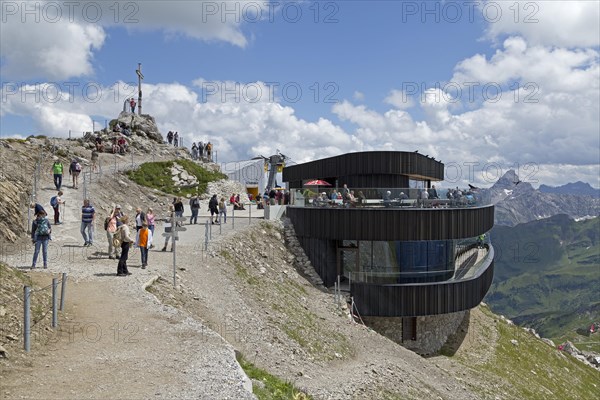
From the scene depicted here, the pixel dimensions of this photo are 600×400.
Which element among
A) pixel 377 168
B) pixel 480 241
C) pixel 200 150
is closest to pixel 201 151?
pixel 200 150

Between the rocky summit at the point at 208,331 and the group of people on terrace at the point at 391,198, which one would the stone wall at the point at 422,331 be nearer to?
the rocky summit at the point at 208,331

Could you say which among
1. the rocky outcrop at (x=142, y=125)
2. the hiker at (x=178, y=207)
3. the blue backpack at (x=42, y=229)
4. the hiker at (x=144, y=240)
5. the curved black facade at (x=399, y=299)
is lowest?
the curved black facade at (x=399, y=299)

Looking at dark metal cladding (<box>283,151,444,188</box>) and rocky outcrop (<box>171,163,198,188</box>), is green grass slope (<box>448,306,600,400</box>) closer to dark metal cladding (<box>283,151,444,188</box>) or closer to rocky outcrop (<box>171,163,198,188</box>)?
dark metal cladding (<box>283,151,444,188</box>)

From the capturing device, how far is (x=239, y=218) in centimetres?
3372

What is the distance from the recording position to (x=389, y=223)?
2709 cm

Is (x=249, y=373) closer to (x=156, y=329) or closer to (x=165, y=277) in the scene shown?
(x=156, y=329)

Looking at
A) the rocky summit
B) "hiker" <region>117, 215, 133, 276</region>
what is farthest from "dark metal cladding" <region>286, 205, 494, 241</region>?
"hiker" <region>117, 215, 133, 276</region>

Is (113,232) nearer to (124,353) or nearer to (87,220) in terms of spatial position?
(87,220)

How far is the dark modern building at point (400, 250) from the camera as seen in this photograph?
88.3ft

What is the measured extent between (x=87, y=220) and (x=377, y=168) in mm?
24235

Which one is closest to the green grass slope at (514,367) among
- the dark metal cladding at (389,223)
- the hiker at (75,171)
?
the dark metal cladding at (389,223)

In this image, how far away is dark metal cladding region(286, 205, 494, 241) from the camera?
27016 mm

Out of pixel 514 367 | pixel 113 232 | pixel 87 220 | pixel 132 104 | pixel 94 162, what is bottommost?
pixel 514 367

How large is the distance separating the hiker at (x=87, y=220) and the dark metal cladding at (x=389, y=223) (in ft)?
40.0
